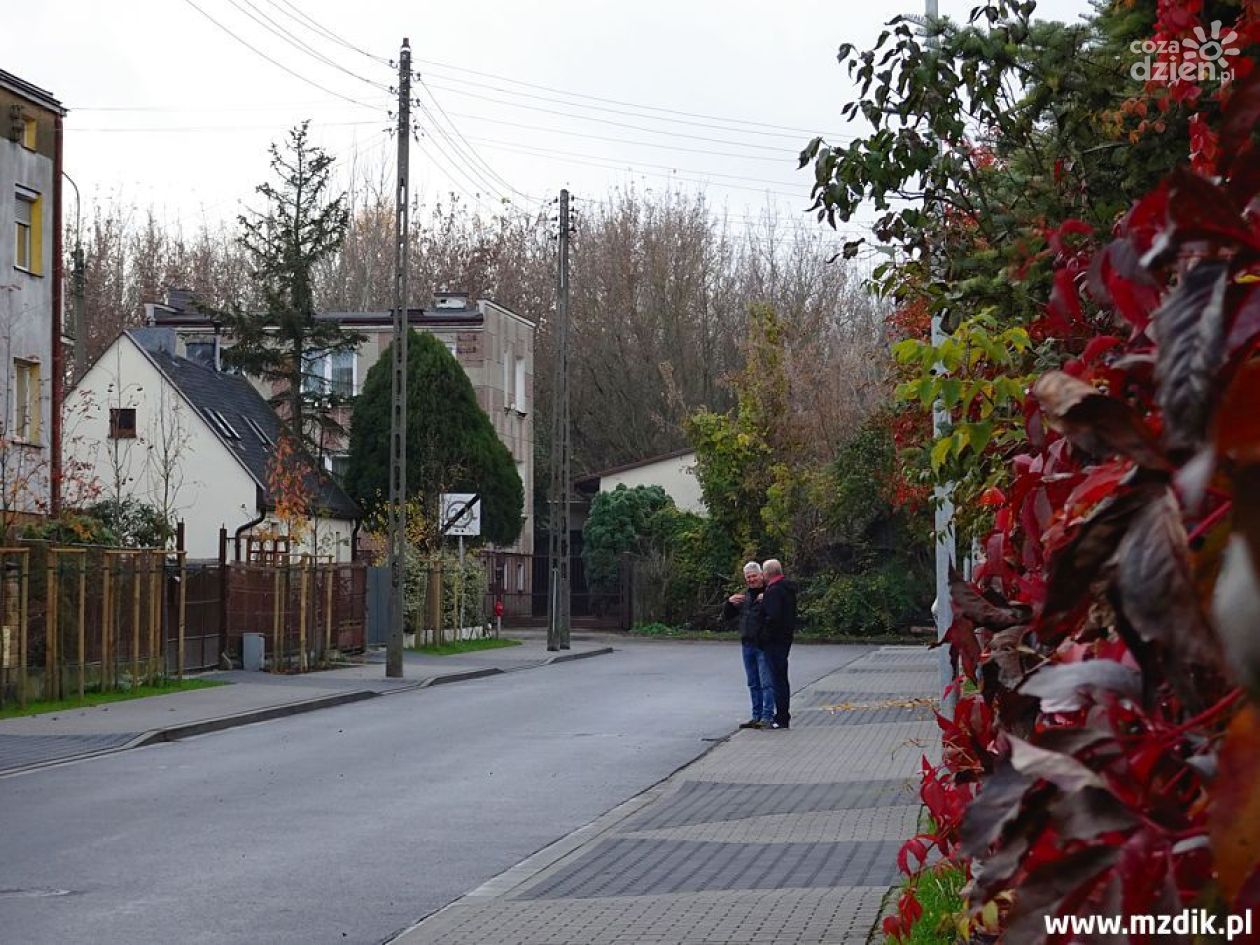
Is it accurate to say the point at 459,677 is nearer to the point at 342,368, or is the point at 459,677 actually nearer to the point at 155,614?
the point at 155,614

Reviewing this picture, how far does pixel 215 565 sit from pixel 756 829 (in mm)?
19330

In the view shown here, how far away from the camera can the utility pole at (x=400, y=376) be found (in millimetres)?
29266

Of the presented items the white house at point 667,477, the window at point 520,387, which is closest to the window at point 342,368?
the window at point 520,387

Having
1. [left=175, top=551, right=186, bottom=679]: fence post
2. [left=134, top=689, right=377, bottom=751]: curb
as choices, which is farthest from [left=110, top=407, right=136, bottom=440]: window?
[left=134, top=689, right=377, bottom=751]: curb

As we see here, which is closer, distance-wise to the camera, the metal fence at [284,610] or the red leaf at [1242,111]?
the red leaf at [1242,111]

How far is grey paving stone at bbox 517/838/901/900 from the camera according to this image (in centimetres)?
955

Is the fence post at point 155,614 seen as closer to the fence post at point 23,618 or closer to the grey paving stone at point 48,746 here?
the fence post at point 23,618

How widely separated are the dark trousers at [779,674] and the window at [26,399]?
683 inches

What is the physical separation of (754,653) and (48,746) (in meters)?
7.74

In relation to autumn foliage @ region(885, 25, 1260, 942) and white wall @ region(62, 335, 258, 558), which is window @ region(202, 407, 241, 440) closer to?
white wall @ region(62, 335, 258, 558)

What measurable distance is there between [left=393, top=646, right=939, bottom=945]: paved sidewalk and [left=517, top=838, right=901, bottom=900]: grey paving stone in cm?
1

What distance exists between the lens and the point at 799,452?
2013 inches

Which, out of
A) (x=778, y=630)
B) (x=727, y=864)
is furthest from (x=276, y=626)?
(x=727, y=864)

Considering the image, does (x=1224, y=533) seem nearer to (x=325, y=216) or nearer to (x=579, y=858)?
(x=579, y=858)
